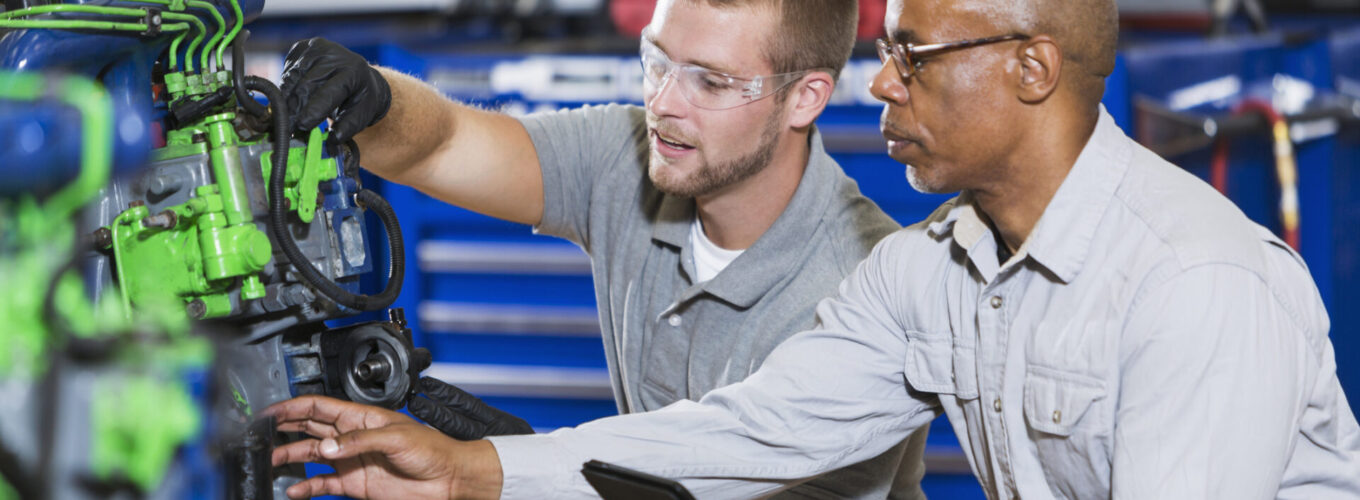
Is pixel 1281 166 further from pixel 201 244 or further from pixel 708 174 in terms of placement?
pixel 201 244

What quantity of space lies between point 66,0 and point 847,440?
958mm

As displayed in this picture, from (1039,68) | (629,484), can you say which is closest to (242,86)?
(629,484)

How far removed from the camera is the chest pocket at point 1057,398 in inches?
48.7

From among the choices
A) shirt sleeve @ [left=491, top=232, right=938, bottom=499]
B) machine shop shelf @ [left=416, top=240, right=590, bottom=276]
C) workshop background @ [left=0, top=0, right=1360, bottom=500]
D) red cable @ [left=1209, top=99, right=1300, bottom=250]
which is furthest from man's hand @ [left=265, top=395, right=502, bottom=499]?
red cable @ [left=1209, top=99, right=1300, bottom=250]

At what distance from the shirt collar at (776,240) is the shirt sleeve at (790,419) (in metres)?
0.18

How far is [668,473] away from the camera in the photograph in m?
1.43

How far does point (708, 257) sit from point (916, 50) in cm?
55

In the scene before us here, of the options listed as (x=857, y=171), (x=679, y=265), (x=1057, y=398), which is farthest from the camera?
(x=857, y=171)

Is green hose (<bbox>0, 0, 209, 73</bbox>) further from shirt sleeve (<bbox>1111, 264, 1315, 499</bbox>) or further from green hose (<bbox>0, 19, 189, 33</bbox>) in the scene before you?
shirt sleeve (<bbox>1111, 264, 1315, 499</bbox>)

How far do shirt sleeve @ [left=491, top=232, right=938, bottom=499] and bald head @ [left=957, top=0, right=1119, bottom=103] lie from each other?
0.31 meters

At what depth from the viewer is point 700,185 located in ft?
5.58

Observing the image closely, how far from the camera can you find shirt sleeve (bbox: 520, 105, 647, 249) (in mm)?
1844

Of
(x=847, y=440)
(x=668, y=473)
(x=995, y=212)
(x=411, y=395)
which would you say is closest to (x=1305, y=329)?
(x=995, y=212)

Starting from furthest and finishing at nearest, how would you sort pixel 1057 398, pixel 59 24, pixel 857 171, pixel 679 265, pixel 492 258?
pixel 492 258, pixel 857 171, pixel 679 265, pixel 1057 398, pixel 59 24
